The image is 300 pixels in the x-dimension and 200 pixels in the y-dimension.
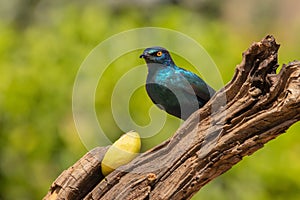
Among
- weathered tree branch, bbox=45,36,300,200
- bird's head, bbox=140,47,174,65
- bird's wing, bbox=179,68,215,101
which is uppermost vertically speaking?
bird's head, bbox=140,47,174,65

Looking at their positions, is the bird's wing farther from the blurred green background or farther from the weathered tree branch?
the blurred green background

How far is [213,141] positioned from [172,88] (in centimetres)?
28

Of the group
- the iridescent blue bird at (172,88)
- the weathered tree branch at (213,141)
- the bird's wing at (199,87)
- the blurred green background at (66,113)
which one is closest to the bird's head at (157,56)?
the iridescent blue bird at (172,88)

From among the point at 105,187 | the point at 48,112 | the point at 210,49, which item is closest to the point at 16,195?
the point at 48,112

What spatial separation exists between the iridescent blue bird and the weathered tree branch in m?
0.09

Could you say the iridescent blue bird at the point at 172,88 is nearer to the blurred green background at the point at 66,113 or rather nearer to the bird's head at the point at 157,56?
the bird's head at the point at 157,56

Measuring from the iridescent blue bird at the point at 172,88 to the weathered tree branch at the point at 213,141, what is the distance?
0.28 ft

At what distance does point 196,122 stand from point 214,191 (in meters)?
2.52

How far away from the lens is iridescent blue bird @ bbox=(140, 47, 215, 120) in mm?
3191

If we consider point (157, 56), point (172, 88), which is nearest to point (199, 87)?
point (172, 88)

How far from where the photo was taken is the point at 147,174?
3.22 metres

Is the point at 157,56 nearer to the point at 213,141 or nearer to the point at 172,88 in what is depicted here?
the point at 172,88

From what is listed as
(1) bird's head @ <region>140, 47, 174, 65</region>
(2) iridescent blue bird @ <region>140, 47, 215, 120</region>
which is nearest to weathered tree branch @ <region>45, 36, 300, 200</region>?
(2) iridescent blue bird @ <region>140, 47, 215, 120</region>

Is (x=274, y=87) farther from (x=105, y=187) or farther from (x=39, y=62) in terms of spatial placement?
(x=39, y=62)
